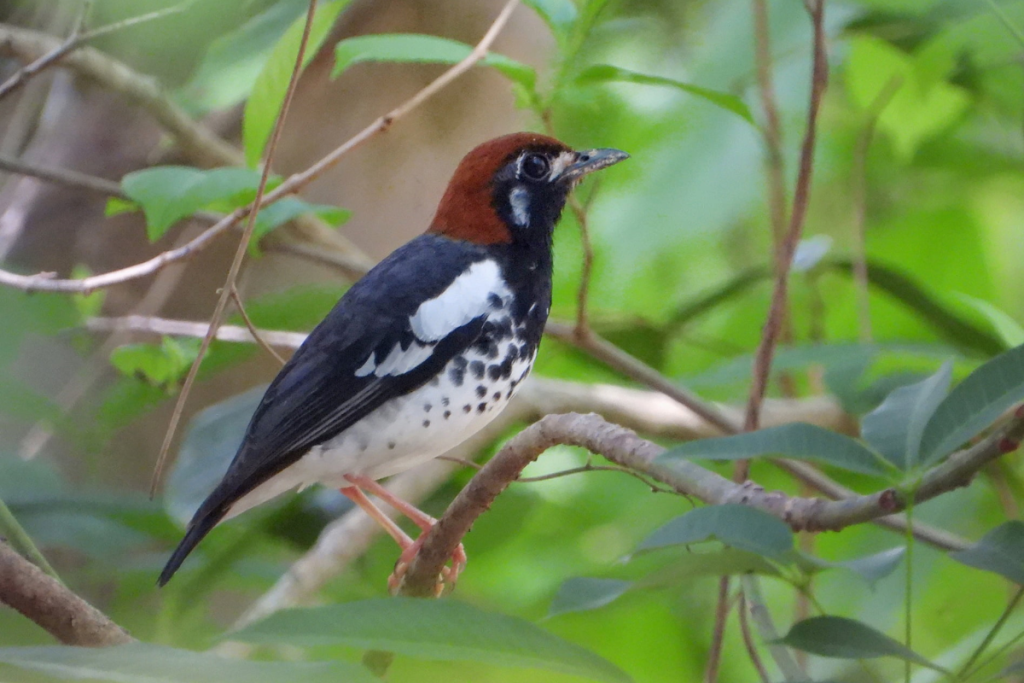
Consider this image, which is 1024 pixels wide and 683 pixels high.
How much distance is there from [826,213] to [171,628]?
154 centimetres

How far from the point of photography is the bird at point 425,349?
94cm

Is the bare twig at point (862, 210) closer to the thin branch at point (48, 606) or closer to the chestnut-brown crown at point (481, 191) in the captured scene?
the chestnut-brown crown at point (481, 191)

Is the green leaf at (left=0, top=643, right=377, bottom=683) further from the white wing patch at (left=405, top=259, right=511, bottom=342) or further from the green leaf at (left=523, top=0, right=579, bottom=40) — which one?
the green leaf at (left=523, top=0, right=579, bottom=40)

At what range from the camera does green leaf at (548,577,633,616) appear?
61 centimetres

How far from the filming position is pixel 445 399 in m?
0.94

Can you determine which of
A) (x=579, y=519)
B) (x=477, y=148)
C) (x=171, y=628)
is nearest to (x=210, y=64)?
(x=477, y=148)

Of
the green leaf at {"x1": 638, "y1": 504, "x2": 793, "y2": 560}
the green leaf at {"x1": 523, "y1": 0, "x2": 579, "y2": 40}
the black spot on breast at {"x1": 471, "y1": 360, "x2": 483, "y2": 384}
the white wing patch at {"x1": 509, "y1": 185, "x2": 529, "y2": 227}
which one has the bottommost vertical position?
the green leaf at {"x1": 638, "y1": 504, "x2": 793, "y2": 560}

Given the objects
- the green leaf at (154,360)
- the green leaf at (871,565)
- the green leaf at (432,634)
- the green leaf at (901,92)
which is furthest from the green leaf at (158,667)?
the green leaf at (901,92)

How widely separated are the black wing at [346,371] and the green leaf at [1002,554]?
0.51m

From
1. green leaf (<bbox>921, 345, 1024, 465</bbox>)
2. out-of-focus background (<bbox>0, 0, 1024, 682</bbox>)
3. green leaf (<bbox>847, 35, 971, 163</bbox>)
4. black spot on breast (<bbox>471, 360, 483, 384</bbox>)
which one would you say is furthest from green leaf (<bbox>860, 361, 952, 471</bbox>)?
green leaf (<bbox>847, 35, 971, 163</bbox>)

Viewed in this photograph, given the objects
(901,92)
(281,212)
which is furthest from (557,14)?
(901,92)

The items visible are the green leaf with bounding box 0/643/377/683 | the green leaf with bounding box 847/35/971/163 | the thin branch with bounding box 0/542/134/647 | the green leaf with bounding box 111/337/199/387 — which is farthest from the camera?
the green leaf with bounding box 847/35/971/163

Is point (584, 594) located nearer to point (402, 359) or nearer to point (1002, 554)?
point (1002, 554)

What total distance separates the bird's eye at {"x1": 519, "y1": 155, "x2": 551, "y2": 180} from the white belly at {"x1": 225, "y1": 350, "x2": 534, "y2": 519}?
0.66 feet
